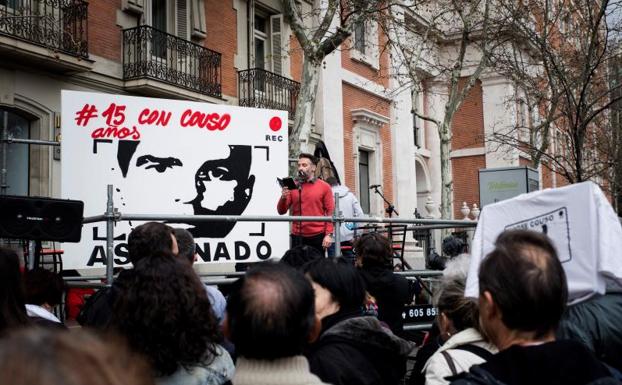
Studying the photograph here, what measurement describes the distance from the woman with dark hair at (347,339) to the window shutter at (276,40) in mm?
16164

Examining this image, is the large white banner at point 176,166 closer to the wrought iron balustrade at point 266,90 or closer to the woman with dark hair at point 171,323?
the woman with dark hair at point 171,323

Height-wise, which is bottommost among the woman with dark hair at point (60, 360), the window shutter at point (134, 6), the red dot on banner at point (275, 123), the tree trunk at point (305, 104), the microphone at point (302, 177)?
the woman with dark hair at point (60, 360)

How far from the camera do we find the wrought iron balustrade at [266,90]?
1772 centimetres

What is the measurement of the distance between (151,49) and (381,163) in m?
9.95

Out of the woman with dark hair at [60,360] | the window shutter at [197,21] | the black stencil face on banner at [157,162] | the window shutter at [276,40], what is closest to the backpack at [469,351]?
the woman with dark hair at [60,360]

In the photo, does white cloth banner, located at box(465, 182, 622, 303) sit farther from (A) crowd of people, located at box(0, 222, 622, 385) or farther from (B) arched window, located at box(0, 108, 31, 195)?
(B) arched window, located at box(0, 108, 31, 195)

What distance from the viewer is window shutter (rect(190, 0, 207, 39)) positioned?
54.3ft

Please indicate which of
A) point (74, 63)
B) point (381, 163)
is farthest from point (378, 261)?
point (381, 163)

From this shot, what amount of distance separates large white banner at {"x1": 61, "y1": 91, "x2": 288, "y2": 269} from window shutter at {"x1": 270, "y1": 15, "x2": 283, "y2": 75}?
1209cm

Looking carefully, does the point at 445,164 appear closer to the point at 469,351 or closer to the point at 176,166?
the point at 176,166

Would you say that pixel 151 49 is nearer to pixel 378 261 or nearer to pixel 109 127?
pixel 109 127

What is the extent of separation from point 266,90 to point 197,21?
2.66 m

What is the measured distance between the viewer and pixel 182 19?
645 inches

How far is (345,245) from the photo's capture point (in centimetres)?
916
